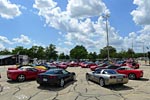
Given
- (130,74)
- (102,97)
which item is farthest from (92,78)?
(102,97)

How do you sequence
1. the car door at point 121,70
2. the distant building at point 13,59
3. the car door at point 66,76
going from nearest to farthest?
the car door at point 66,76, the car door at point 121,70, the distant building at point 13,59

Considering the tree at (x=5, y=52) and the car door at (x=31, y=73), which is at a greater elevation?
the tree at (x=5, y=52)

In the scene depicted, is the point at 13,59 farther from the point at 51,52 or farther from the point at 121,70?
the point at 121,70

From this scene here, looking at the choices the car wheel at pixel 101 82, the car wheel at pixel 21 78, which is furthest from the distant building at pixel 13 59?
the car wheel at pixel 101 82

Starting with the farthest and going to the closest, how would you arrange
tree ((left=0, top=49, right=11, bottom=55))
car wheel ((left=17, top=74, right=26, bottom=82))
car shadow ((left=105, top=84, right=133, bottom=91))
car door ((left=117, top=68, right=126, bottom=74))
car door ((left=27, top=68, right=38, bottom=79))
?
tree ((left=0, top=49, right=11, bottom=55))
car door ((left=117, top=68, right=126, bottom=74))
car door ((left=27, top=68, right=38, bottom=79))
car wheel ((left=17, top=74, right=26, bottom=82))
car shadow ((left=105, top=84, right=133, bottom=91))

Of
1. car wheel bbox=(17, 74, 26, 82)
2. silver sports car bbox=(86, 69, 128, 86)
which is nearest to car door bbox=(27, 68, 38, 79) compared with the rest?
car wheel bbox=(17, 74, 26, 82)

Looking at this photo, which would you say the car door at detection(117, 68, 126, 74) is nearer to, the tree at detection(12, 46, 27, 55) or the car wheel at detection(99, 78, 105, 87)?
the car wheel at detection(99, 78, 105, 87)

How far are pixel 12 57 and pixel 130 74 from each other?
72.1 m

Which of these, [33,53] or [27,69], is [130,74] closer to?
[27,69]

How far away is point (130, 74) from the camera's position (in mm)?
22625

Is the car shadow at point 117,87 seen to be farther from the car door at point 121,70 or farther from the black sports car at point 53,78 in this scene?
Result: the car door at point 121,70

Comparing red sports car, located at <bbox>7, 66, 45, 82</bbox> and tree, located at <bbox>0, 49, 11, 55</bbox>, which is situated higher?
tree, located at <bbox>0, 49, 11, 55</bbox>

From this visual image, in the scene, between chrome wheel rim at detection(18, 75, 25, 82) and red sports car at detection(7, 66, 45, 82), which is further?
chrome wheel rim at detection(18, 75, 25, 82)

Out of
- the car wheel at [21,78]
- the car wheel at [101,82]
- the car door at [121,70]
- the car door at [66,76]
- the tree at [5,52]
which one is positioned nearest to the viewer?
the car wheel at [101,82]
